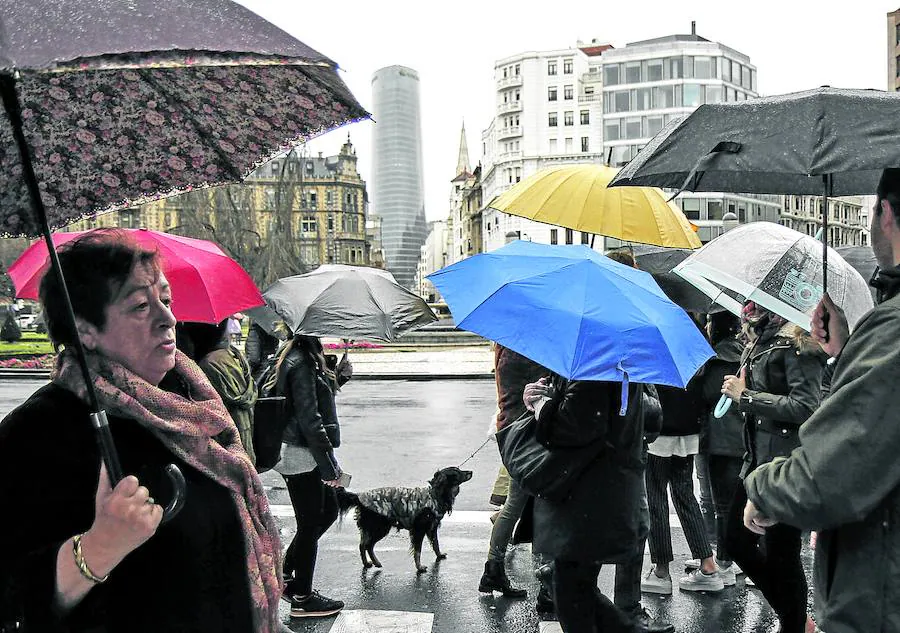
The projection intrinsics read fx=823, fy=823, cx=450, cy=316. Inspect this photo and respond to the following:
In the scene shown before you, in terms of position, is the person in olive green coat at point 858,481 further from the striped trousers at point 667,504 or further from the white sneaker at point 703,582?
the white sneaker at point 703,582

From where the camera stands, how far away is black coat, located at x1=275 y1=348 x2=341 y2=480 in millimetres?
5152

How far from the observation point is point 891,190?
2.37 metres

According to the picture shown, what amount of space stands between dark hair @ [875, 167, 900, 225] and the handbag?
180 centimetres

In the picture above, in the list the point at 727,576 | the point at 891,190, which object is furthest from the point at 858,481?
the point at 727,576

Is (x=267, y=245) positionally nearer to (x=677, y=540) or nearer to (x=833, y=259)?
(x=677, y=540)

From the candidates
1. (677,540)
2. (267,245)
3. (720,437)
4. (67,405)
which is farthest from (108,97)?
(267,245)

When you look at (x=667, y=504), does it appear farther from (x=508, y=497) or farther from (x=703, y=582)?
(x=508, y=497)

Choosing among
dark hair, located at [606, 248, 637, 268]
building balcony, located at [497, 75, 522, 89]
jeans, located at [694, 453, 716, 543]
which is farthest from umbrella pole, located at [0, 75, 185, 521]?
building balcony, located at [497, 75, 522, 89]

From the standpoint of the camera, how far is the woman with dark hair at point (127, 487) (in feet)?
5.88

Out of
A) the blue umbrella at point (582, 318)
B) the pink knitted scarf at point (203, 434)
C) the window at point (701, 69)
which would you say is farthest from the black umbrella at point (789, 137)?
the window at point (701, 69)

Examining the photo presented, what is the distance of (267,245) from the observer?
1543 inches

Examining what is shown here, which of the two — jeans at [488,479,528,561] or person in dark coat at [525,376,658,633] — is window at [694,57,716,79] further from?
person in dark coat at [525,376,658,633]

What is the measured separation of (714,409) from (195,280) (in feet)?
11.3

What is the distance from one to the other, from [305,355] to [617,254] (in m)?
2.10
